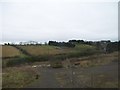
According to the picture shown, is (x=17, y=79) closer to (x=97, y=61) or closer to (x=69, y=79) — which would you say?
(x=69, y=79)

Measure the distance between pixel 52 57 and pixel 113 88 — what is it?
37299 millimetres

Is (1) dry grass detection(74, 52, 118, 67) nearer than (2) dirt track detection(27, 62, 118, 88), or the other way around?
(2) dirt track detection(27, 62, 118, 88)

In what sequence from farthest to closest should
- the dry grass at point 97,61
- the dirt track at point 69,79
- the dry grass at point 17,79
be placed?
the dry grass at point 97,61, the dry grass at point 17,79, the dirt track at point 69,79

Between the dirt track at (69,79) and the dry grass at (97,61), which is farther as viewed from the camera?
the dry grass at (97,61)

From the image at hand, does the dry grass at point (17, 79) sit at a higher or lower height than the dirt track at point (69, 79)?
lower

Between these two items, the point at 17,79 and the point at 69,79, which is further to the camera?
the point at 17,79

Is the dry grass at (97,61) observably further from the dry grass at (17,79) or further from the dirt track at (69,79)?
the dry grass at (17,79)

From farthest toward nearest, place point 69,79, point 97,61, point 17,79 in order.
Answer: point 97,61, point 17,79, point 69,79

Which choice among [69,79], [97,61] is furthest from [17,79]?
[97,61]

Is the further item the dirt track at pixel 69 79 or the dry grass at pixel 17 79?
the dry grass at pixel 17 79

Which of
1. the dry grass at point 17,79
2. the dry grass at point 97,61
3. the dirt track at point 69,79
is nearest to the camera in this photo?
the dirt track at point 69,79

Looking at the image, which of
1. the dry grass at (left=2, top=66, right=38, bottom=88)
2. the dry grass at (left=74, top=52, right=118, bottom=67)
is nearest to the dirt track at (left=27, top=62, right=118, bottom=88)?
the dry grass at (left=2, top=66, right=38, bottom=88)

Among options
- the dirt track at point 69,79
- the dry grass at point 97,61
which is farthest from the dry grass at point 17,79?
the dry grass at point 97,61

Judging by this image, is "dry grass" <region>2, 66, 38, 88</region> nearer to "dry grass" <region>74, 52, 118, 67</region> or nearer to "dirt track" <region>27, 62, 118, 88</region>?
"dirt track" <region>27, 62, 118, 88</region>
